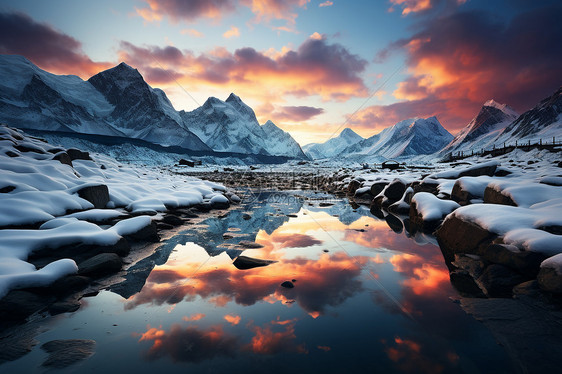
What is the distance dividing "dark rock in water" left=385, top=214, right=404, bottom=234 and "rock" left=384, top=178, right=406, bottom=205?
2735 mm

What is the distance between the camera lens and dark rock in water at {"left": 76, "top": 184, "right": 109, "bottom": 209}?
924 centimetres

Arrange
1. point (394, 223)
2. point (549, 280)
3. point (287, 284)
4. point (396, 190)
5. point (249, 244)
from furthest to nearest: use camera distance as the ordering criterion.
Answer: point (396, 190)
point (394, 223)
point (249, 244)
point (287, 284)
point (549, 280)

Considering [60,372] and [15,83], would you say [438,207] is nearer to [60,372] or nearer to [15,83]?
[60,372]

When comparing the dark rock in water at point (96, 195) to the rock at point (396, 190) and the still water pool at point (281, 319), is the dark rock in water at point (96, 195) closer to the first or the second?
the still water pool at point (281, 319)

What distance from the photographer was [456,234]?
22.4ft

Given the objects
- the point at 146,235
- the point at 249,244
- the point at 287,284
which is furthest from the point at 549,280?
the point at 146,235

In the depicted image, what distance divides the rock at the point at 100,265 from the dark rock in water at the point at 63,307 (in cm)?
98

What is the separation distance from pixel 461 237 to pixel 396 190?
8.90 metres

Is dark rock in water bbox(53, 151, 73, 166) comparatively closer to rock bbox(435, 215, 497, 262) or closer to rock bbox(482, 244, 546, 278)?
rock bbox(435, 215, 497, 262)

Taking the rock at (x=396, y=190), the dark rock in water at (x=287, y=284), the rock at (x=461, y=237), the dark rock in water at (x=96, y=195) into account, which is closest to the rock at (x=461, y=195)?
the rock at (x=461, y=237)

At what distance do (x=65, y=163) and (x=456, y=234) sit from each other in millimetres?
16992

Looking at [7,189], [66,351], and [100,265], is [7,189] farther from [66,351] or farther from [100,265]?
[66,351]

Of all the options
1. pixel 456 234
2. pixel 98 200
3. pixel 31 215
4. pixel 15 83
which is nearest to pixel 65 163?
pixel 98 200

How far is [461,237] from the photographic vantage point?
6.59 m
